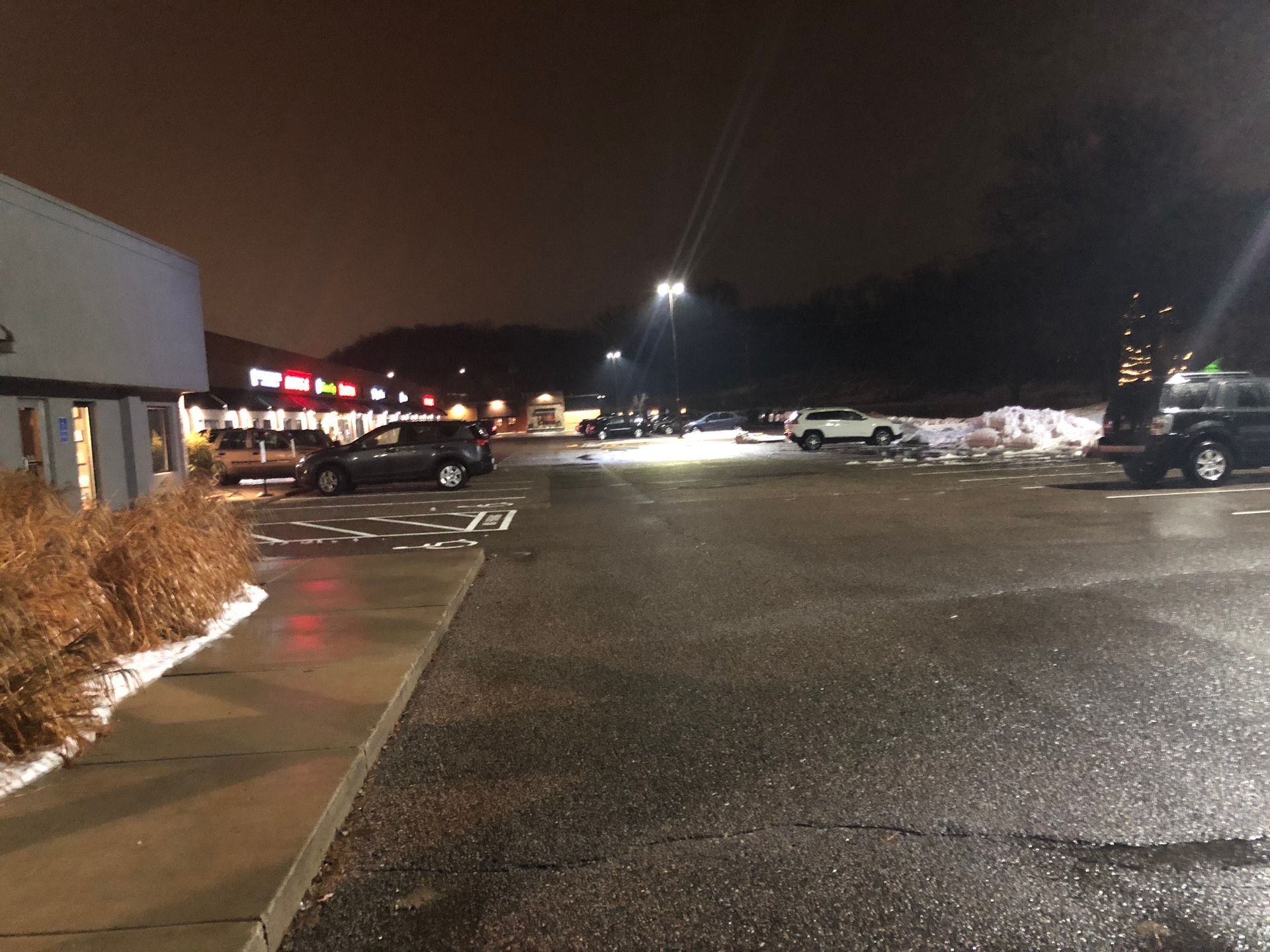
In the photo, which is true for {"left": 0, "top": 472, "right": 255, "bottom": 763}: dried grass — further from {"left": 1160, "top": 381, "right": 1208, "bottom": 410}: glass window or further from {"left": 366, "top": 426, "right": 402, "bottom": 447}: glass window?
{"left": 1160, "top": 381, "right": 1208, "bottom": 410}: glass window

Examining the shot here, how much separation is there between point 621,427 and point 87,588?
48.7m

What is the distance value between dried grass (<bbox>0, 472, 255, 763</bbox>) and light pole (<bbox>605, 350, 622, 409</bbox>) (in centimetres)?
7888

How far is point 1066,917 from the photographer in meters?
3.37

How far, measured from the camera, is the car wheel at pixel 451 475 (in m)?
21.4

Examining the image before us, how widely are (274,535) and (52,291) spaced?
5296 millimetres

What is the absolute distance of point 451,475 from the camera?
2145cm

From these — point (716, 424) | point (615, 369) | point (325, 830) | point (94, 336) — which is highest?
point (615, 369)

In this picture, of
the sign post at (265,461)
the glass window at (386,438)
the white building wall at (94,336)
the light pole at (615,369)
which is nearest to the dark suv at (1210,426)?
the glass window at (386,438)

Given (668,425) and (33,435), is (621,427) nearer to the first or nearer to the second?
(668,425)

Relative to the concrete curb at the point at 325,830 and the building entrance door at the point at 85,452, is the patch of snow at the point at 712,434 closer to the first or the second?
the building entrance door at the point at 85,452

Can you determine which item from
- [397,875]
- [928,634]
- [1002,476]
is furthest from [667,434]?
[397,875]

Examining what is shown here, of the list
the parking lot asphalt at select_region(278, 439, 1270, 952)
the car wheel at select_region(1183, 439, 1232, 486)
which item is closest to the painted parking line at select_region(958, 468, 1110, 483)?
the car wheel at select_region(1183, 439, 1232, 486)

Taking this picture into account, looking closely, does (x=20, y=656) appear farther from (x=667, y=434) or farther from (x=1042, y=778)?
(x=667, y=434)

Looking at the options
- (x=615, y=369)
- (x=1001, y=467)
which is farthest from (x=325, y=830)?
(x=615, y=369)
